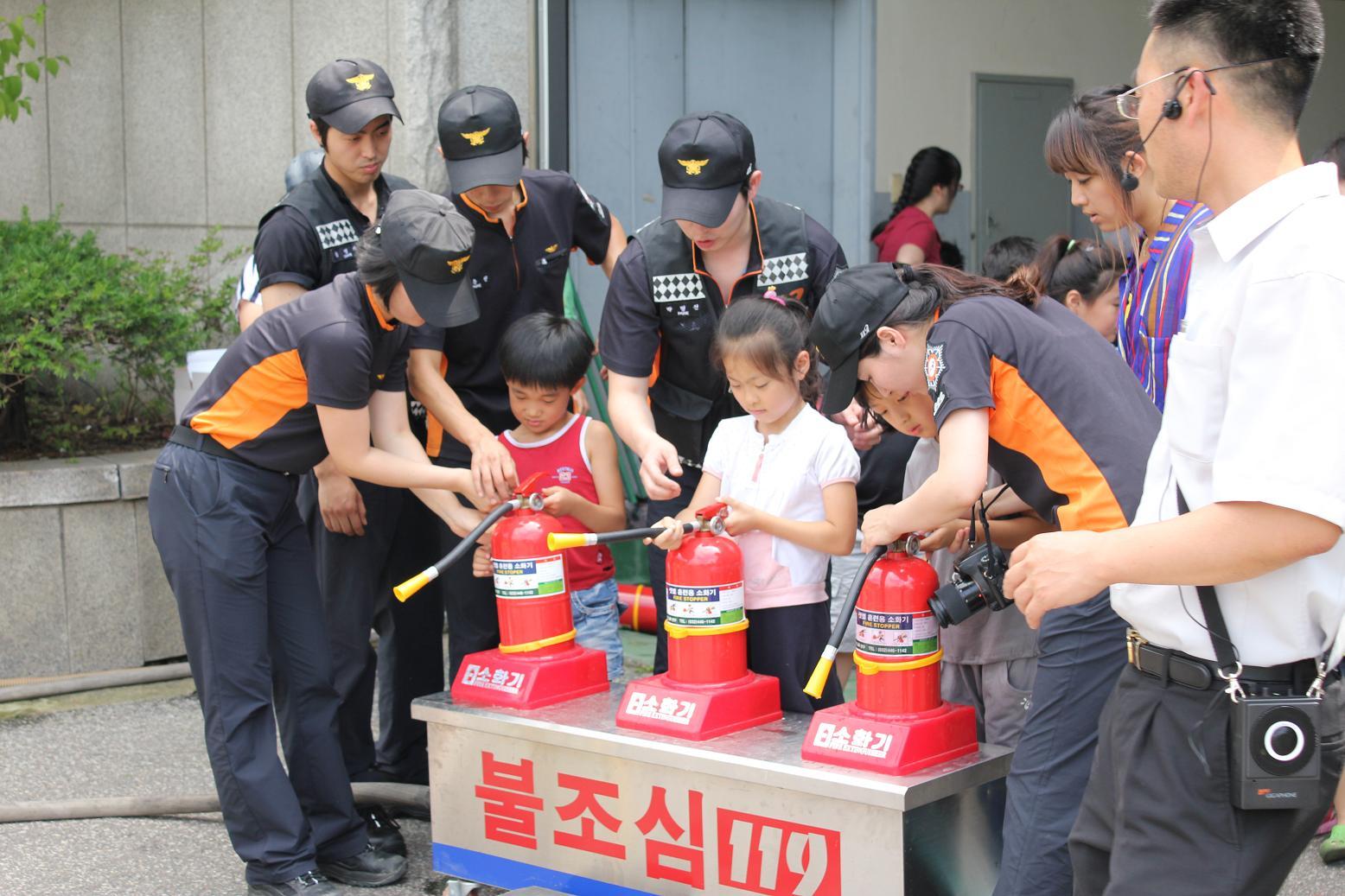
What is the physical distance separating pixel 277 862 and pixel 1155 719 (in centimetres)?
222

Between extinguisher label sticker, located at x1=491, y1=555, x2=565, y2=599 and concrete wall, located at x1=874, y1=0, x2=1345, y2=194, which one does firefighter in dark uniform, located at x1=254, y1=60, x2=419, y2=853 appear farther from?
concrete wall, located at x1=874, y1=0, x2=1345, y2=194

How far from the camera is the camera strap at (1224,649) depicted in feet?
5.58

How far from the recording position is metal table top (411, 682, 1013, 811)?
2602 mm

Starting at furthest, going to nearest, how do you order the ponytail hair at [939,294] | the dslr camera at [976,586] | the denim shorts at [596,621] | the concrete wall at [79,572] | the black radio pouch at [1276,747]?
the concrete wall at [79,572], the denim shorts at [596,621], the ponytail hair at [939,294], the dslr camera at [976,586], the black radio pouch at [1276,747]

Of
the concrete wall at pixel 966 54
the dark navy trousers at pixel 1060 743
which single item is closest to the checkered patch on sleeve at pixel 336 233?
the dark navy trousers at pixel 1060 743

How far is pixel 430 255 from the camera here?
3029 mm

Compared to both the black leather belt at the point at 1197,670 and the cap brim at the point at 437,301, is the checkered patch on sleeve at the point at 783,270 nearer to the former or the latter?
the cap brim at the point at 437,301

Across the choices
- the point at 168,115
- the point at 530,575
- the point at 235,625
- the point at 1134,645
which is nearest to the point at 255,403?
the point at 235,625

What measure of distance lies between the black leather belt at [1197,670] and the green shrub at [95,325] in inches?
170

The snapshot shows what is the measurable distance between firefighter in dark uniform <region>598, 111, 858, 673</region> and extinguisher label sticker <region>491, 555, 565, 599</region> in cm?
28

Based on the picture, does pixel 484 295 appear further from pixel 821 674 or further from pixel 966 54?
pixel 966 54

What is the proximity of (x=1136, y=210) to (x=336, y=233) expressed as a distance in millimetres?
2063

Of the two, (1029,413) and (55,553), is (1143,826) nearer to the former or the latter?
(1029,413)

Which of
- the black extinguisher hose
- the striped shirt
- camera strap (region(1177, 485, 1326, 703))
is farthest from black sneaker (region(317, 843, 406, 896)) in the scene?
camera strap (region(1177, 485, 1326, 703))
